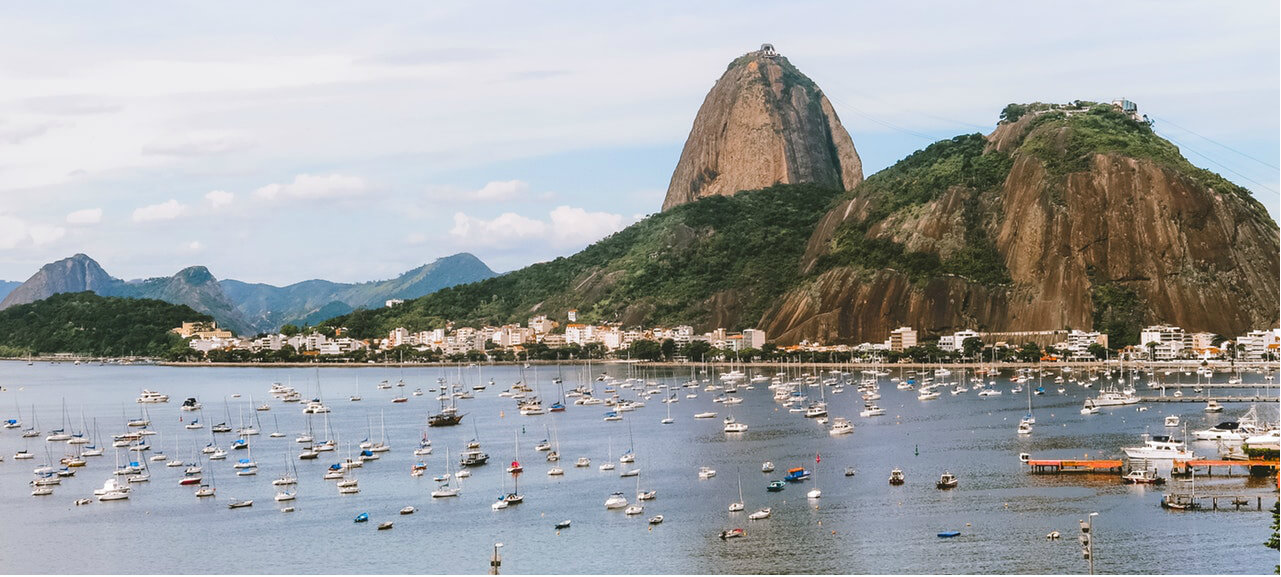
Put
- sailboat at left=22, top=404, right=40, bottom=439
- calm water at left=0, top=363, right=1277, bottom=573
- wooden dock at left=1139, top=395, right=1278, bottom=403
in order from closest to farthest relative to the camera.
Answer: calm water at left=0, top=363, right=1277, bottom=573 < sailboat at left=22, top=404, right=40, bottom=439 < wooden dock at left=1139, top=395, right=1278, bottom=403

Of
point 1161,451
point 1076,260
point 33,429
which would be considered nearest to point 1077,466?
point 1161,451

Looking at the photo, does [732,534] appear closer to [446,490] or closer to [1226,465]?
[446,490]

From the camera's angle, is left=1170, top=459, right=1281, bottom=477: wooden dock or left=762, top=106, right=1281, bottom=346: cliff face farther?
left=762, top=106, right=1281, bottom=346: cliff face

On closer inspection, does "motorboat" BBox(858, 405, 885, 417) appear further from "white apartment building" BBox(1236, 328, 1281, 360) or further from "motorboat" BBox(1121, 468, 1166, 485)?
"white apartment building" BBox(1236, 328, 1281, 360)

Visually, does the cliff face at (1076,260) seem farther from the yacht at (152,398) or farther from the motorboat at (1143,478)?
the motorboat at (1143,478)

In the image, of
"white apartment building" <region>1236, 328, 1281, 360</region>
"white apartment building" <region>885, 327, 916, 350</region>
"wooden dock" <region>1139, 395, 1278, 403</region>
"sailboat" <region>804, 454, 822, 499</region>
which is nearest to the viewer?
"sailboat" <region>804, 454, 822, 499</region>

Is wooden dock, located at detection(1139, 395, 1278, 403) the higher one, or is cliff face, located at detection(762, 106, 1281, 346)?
cliff face, located at detection(762, 106, 1281, 346)

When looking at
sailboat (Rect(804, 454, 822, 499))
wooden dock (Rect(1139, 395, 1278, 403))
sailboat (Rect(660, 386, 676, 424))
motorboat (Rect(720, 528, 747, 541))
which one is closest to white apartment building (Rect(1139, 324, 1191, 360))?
wooden dock (Rect(1139, 395, 1278, 403))

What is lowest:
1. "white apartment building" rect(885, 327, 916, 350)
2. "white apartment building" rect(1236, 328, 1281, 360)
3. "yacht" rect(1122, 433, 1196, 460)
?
"yacht" rect(1122, 433, 1196, 460)

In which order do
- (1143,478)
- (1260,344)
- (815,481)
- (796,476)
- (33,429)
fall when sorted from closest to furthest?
(1143,478)
(815,481)
(796,476)
(33,429)
(1260,344)
